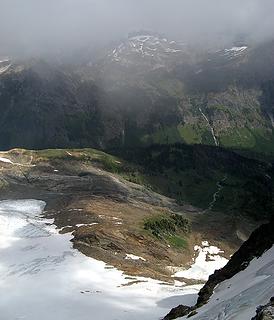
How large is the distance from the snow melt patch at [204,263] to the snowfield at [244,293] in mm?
58614

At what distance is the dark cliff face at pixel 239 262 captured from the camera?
55.2 metres

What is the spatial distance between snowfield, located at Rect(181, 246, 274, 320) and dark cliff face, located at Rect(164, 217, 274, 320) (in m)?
1.36

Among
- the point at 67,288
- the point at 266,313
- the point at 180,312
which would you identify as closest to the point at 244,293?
the point at 180,312

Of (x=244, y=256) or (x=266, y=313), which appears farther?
(x=244, y=256)

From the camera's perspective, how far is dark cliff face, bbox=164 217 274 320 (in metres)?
55.2

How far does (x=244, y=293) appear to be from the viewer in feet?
146

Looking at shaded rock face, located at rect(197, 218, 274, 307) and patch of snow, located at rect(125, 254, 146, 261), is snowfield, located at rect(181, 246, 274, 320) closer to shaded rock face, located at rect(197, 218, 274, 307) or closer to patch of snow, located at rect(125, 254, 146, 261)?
shaded rock face, located at rect(197, 218, 274, 307)

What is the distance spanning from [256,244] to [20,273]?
48853 mm

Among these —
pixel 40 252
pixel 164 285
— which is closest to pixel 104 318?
pixel 164 285

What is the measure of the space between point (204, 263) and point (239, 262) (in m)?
74.3

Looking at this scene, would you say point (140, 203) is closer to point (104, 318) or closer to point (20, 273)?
point (20, 273)

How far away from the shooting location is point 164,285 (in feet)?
292

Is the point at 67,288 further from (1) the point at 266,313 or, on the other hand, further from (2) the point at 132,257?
(1) the point at 266,313

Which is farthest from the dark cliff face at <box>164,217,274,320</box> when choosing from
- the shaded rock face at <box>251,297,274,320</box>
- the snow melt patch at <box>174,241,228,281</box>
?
the snow melt patch at <box>174,241,228,281</box>
